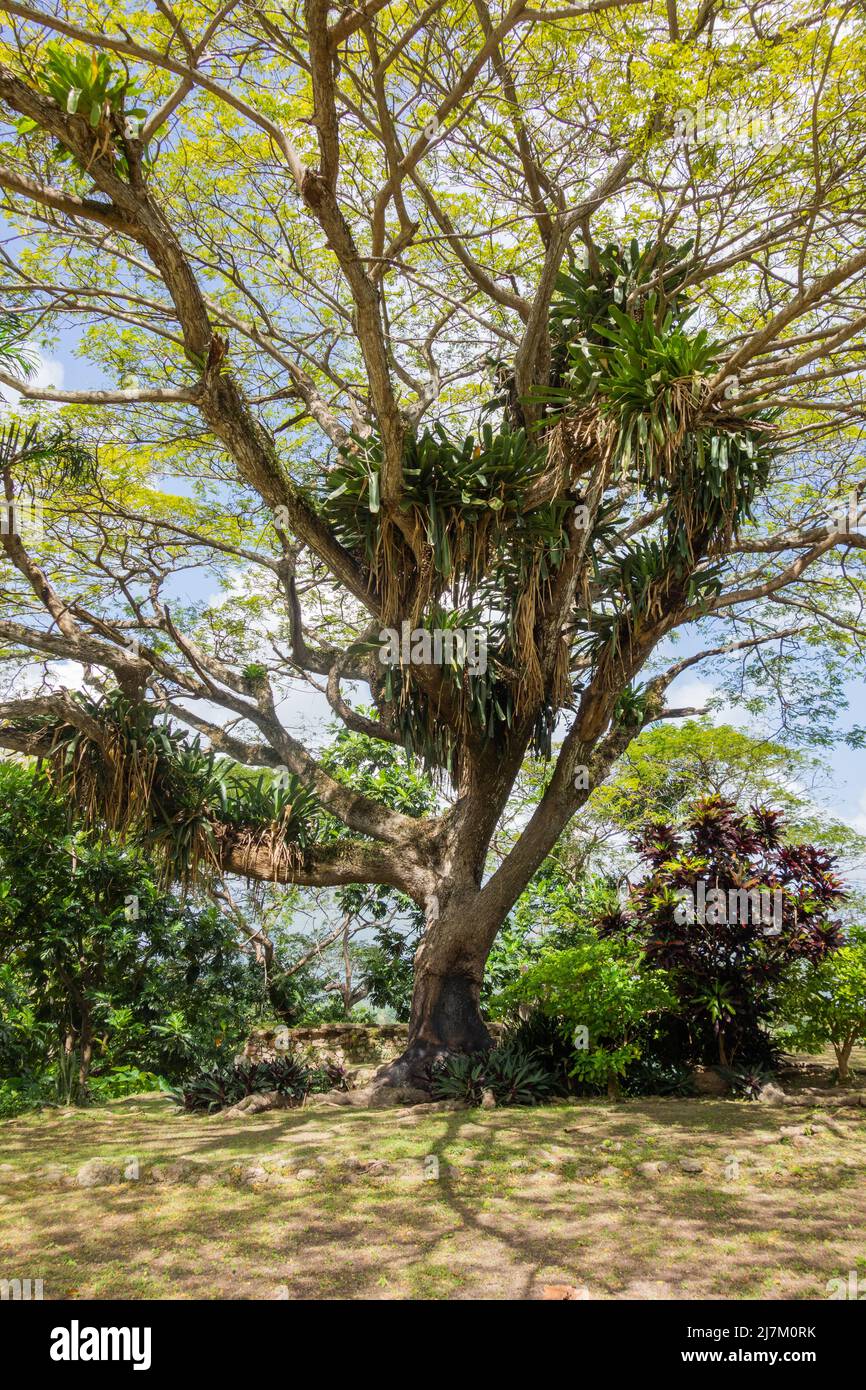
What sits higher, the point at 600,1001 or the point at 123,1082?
the point at 600,1001

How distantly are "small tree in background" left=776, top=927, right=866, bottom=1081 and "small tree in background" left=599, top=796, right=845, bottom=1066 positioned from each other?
0.14m

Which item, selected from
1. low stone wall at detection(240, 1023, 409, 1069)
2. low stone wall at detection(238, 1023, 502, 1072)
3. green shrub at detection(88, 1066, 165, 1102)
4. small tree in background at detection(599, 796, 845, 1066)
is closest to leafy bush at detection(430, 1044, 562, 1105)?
small tree in background at detection(599, 796, 845, 1066)

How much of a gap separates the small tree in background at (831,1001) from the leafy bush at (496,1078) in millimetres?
2000

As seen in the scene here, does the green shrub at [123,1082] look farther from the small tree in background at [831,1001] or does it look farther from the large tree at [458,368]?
the small tree in background at [831,1001]

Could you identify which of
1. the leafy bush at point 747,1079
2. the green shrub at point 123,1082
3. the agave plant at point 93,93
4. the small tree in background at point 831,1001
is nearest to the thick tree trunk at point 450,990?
the leafy bush at point 747,1079

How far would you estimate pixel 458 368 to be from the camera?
10.2 m

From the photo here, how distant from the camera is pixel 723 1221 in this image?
4.04 meters

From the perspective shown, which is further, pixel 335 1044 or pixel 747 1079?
pixel 335 1044

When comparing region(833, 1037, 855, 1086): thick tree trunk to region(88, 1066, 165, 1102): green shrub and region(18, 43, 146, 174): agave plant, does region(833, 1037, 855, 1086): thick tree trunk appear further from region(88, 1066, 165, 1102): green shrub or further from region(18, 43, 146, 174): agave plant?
region(18, 43, 146, 174): agave plant

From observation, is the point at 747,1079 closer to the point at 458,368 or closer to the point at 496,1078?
the point at 496,1078

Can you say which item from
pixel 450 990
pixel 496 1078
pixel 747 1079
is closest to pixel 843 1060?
pixel 747 1079

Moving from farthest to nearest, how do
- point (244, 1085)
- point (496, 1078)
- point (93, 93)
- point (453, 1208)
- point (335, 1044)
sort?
point (335, 1044), point (244, 1085), point (496, 1078), point (93, 93), point (453, 1208)

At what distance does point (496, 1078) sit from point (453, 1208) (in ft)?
9.83

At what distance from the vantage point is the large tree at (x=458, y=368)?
573cm
